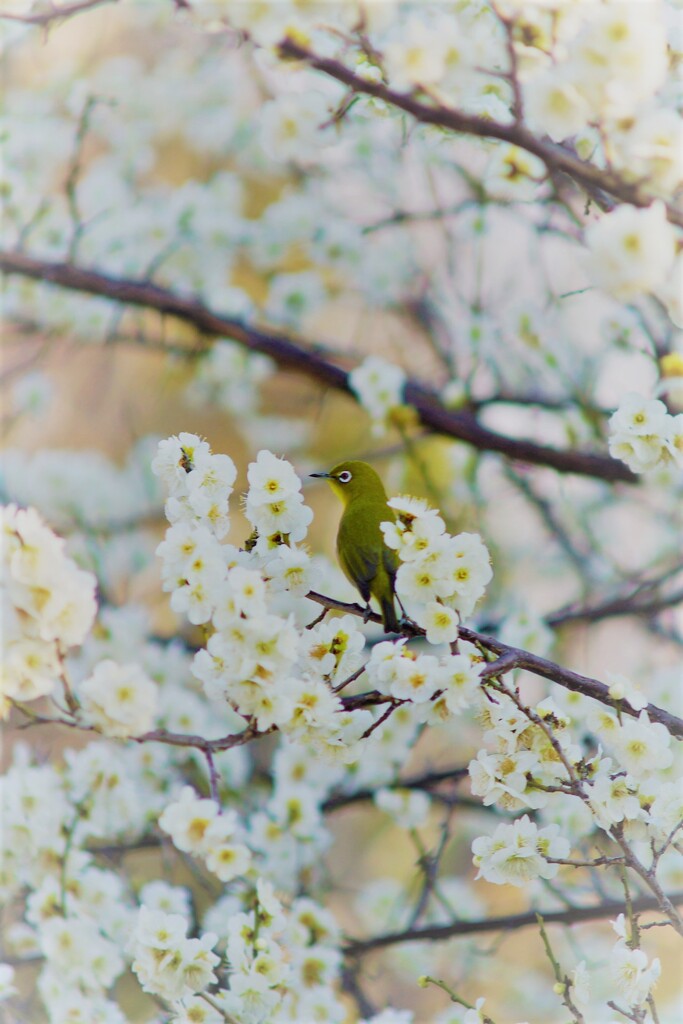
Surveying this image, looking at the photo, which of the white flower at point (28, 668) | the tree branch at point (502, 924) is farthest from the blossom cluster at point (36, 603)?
the tree branch at point (502, 924)

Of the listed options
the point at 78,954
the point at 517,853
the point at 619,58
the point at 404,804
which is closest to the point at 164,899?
the point at 78,954

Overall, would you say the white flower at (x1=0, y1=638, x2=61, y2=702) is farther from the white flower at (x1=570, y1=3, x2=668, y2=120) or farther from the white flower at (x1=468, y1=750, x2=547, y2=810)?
the white flower at (x1=570, y1=3, x2=668, y2=120)

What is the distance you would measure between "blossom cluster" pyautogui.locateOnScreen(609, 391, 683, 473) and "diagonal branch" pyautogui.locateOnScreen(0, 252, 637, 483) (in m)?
0.60

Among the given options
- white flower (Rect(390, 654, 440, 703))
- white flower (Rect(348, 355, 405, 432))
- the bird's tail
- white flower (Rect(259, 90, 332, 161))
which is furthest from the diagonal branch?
white flower (Rect(390, 654, 440, 703))

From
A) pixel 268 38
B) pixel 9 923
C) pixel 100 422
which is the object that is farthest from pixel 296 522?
pixel 100 422

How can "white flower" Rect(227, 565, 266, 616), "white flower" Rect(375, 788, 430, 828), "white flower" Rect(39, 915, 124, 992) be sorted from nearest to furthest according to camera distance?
"white flower" Rect(227, 565, 266, 616), "white flower" Rect(39, 915, 124, 992), "white flower" Rect(375, 788, 430, 828)

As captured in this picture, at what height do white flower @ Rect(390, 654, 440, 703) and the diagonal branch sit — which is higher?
white flower @ Rect(390, 654, 440, 703)

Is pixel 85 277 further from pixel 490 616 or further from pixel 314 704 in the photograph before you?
pixel 314 704

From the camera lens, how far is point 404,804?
1.32 metres

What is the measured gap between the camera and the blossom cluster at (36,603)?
68cm

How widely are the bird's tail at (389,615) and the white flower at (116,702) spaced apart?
218 millimetres

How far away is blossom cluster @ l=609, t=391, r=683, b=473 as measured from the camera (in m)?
0.78

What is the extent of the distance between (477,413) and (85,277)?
0.70 meters

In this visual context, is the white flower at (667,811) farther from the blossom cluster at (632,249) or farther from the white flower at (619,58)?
the white flower at (619,58)
